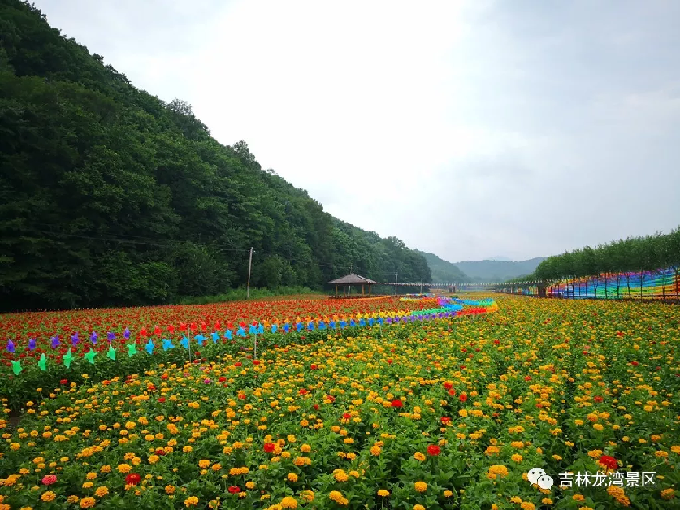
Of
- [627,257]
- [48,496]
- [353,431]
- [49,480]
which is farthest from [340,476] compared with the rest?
[627,257]

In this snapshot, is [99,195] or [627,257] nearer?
[99,195]

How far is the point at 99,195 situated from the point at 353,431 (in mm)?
28711

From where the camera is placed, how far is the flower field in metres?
3.21

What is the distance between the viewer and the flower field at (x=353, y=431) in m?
3.21

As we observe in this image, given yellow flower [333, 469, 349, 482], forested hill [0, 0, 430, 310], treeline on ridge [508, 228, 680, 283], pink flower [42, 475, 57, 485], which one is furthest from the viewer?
treeline on ridge [508, 228, 680, 283]

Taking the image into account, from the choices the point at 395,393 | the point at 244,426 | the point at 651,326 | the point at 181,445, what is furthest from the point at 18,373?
the point at 651,326

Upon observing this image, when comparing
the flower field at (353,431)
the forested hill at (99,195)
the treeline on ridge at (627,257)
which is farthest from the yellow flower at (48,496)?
the treeline on ridge at (627,257)

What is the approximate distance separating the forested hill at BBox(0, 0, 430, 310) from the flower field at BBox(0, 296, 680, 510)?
19.8 metres

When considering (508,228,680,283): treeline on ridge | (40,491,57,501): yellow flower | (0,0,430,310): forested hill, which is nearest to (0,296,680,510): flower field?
(40,491,57,501): yellow flower

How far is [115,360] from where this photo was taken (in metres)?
8.55

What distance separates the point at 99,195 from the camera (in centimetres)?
2686

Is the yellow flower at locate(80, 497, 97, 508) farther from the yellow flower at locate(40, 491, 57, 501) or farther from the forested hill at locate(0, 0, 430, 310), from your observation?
the forested hill at locate(0, 0, 430, 310)

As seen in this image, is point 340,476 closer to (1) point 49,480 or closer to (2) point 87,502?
(2) point 87,502

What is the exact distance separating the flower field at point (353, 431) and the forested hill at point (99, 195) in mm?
19780
